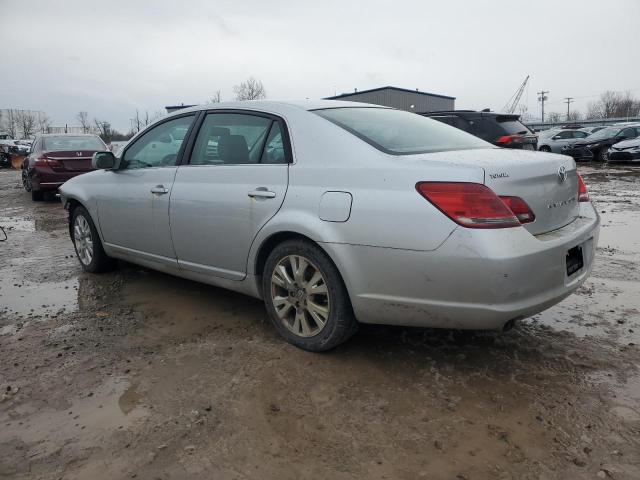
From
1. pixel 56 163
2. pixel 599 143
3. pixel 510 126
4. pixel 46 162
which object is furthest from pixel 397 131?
pixel 599 143

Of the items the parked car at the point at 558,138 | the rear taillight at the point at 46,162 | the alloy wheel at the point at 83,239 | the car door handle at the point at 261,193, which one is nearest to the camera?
the car door handle at the point at 261,193

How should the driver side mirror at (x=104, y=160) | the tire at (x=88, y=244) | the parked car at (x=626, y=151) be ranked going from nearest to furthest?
the driver side mirror at (x=104, y=160) < the tire at (x=88, y=244) < the parked car at (x=626, y=151)

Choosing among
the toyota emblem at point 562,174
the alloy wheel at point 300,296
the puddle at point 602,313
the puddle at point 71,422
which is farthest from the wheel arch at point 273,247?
the puddle at point 602,313

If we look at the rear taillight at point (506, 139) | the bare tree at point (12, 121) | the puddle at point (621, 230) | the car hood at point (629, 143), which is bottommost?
the puddle at point (621, 230)

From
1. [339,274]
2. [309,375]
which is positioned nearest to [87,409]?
[309,375]

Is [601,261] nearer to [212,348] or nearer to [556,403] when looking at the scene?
[556,403]

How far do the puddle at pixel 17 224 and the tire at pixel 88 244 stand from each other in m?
3.31

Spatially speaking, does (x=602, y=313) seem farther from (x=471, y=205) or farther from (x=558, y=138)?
(x=558, y=138)

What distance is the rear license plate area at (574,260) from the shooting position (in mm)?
2836

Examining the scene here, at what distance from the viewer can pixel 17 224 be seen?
28.6ft

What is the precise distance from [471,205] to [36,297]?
12.7 ft

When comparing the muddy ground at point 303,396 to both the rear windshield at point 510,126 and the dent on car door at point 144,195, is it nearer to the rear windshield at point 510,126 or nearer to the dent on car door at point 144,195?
the dent on car door at point 144,195

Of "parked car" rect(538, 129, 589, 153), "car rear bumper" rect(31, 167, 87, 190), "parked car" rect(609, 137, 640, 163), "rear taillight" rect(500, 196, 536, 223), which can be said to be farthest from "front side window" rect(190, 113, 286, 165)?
"parked car" rect(538, 129, 589, 153)

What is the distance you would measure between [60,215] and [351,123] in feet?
26.3
